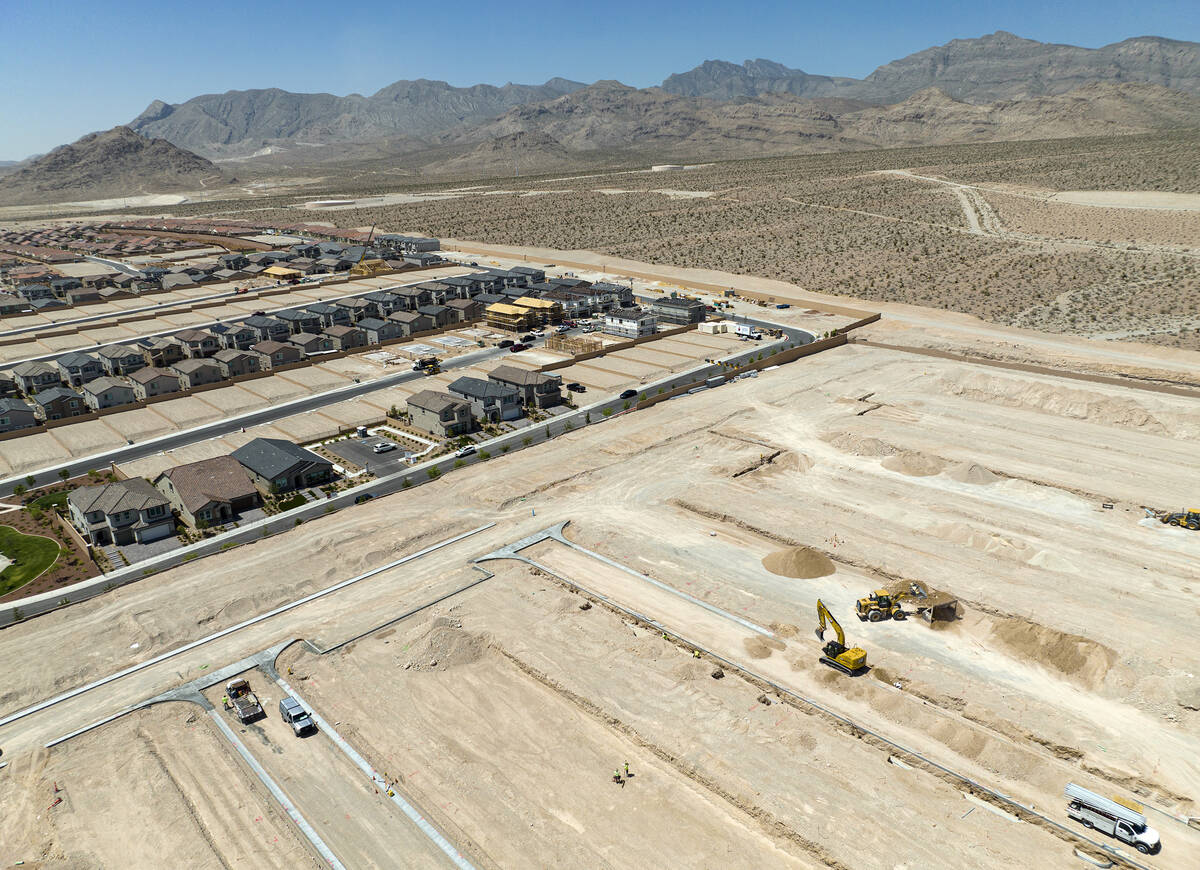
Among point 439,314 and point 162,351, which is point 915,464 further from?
point 162,351

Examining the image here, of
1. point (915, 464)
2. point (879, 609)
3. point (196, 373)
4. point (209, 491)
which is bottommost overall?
point (879, 609)

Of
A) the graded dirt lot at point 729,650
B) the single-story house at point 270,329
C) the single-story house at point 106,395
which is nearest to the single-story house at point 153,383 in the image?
the single-story house at point 106,395

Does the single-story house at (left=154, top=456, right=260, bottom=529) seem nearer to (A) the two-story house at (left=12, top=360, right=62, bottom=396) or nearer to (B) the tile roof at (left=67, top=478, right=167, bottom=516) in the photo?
(B) the tile roof at (left=67, top=478, right=167, bottom=516)

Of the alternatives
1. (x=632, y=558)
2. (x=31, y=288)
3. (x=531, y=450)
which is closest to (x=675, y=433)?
(x=531, y=450)

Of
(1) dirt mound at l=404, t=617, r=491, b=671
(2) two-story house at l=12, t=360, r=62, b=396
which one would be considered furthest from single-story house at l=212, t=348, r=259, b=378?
(1) dirt mound at l=404, t=617, r=491, b=671

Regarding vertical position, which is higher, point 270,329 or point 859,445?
point 270,329

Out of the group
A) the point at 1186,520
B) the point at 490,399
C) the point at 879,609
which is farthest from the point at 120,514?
the point at 1186,520

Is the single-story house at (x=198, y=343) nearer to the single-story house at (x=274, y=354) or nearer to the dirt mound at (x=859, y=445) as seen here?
the single-story house at (x=274, y=354)
